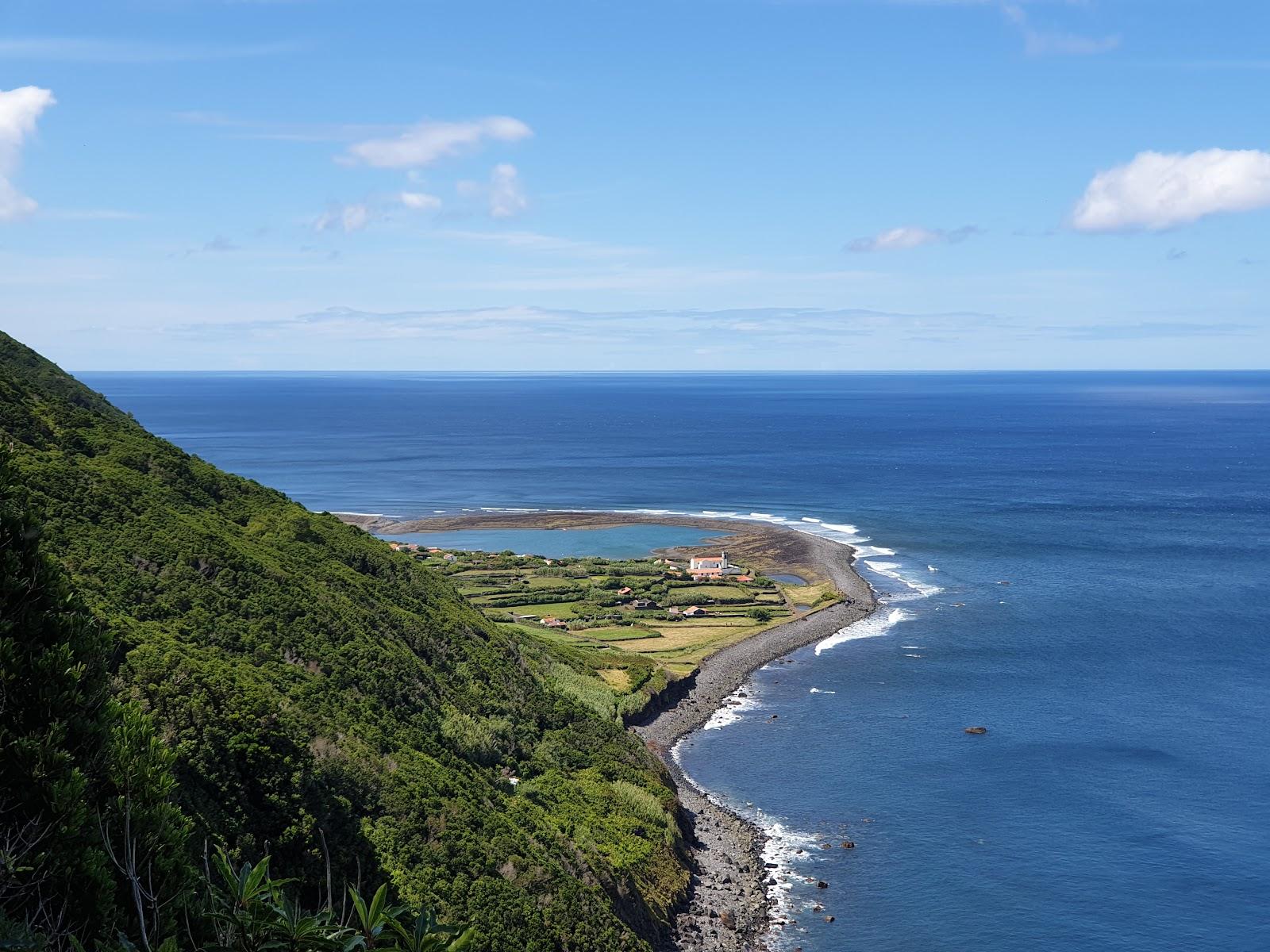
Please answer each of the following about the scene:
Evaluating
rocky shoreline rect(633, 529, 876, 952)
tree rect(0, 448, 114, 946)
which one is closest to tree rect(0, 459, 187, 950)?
tree rect(0, 448, 114, 946)

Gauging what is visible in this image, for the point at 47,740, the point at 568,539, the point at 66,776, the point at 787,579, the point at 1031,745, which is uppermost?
the point at 47,740

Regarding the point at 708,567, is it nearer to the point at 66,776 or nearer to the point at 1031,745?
the point at 1031,745

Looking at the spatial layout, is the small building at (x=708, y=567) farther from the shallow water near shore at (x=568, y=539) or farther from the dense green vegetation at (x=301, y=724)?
the dense green vegetation at (x=301, y=724)

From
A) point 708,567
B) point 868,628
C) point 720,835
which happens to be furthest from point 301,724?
point 708,567

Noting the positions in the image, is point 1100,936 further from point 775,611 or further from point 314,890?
point 775,611

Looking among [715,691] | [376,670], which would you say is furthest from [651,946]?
[715,691]
